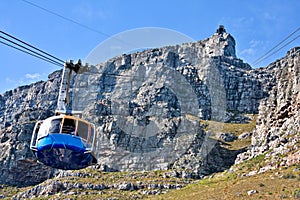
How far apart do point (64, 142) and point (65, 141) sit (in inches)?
4.3

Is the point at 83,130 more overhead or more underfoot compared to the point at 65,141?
more overhead

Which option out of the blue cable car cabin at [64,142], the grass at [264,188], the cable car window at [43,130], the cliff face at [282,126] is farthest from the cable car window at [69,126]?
the cliff face at [282,126]

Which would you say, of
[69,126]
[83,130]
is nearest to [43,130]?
[69,126]

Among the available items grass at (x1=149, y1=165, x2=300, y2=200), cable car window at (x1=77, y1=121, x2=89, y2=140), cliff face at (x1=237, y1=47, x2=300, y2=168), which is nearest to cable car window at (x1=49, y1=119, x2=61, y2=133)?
cable car window at (x1=77, y1=121, x2=89, y2=140)

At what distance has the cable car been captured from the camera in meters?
30.5

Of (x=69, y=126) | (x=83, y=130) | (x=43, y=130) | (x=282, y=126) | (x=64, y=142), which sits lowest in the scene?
(x=64, y=142)

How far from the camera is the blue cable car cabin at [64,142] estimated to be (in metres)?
30.5

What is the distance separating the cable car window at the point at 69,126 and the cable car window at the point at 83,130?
1.31 ft

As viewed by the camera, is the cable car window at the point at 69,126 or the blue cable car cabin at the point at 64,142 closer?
the blue cable car cabin at the point at 64,142

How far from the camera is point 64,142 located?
Answer: 3031 cm

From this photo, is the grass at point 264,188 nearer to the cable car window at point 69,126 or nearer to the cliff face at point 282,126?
the cliff face at point 282,126

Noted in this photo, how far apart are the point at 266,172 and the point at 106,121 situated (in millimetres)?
109073

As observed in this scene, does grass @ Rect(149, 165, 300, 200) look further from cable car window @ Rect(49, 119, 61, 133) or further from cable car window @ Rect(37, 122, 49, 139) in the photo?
cable car window @ Rect(37, 122, 49, 139)

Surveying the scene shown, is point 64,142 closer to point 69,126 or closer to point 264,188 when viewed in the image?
point 69,126
